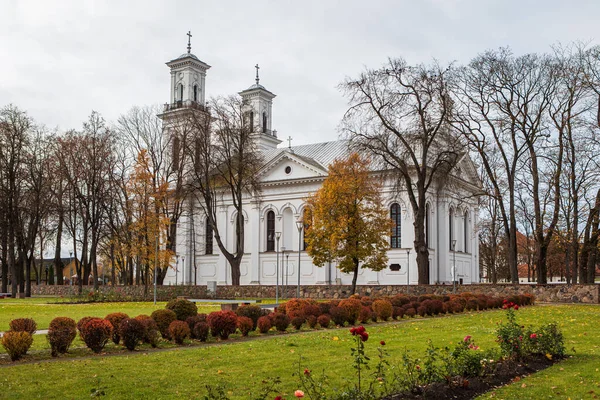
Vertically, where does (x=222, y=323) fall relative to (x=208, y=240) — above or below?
below

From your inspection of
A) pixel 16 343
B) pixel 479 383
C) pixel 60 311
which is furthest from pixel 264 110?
pixel 479 383

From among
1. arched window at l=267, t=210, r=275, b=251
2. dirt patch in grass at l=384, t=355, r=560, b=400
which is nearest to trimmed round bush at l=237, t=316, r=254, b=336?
dirt patch in grass at l=384, t=355, r=560, b=400

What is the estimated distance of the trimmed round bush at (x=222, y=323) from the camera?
52.3ft

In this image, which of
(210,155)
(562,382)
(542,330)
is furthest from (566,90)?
(562,382)

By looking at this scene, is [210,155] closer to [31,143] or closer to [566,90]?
[31,143]

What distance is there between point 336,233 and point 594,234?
13897 millimetres

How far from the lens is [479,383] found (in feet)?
31.1

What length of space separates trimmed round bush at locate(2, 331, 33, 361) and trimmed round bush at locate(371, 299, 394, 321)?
37.9 ft

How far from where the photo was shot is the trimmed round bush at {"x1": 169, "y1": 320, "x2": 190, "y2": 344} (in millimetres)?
14977

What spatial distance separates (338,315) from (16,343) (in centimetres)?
944

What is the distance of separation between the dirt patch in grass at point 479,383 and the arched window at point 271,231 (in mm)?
49678

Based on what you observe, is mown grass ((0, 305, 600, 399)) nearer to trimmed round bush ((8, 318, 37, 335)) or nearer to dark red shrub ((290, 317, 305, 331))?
dark red shrub ((290, 317, 305, 331))

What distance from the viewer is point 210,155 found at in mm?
49500

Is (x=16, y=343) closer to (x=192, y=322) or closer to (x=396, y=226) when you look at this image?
(x=192, y=322)
